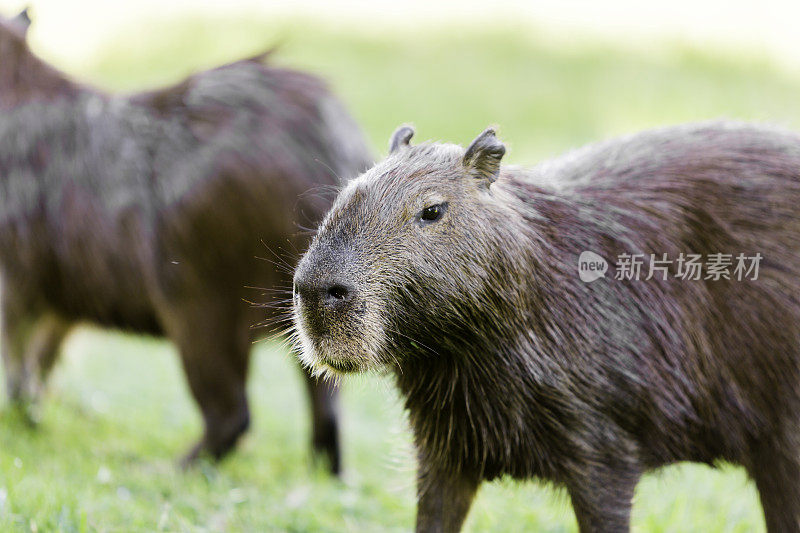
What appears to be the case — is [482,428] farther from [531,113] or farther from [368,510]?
[531,113]

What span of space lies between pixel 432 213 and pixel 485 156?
232 mm

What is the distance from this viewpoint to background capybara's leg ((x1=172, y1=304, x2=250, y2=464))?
467 centimetres

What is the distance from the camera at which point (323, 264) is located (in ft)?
8.46

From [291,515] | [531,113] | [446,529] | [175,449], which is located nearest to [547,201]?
[446,529]

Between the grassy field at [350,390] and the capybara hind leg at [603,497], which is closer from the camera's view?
the capybara hind leg at [603,497]

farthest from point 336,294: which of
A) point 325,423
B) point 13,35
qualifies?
point 13,35

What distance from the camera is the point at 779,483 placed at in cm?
317

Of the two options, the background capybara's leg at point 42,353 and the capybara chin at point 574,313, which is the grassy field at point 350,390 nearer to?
the background capybara's leg at point 42,353

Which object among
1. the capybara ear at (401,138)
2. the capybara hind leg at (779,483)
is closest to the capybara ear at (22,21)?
the capybara ear at (401,138)

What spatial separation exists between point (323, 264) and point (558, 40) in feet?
43.4

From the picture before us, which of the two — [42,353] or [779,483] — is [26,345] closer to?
[42,353]

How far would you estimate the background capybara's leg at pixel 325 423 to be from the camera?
16.5ft

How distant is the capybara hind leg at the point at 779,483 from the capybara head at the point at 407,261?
3.64 feet

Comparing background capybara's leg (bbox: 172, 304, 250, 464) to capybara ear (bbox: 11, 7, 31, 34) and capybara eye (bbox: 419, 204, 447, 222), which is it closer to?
capybara ear (bbox: 11, 7, 31, 34)
